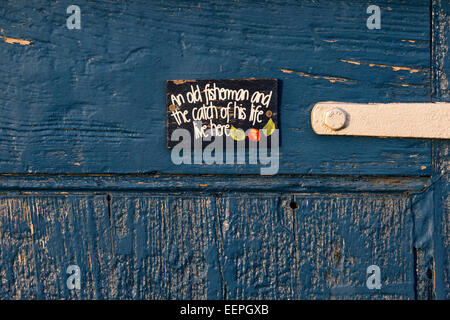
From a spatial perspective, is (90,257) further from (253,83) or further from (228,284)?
(253,83)

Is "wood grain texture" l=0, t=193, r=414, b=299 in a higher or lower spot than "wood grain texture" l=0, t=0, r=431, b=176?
lower

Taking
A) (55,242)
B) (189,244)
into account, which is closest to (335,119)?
(189,244)

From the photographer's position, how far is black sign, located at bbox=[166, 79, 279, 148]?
65cm

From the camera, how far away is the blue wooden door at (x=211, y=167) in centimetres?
65

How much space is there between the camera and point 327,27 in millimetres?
646

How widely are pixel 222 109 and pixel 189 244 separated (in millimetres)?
267

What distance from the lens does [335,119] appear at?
63cm

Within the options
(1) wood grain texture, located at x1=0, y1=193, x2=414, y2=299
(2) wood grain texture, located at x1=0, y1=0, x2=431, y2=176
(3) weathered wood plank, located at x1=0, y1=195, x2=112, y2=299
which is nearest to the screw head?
(2) wood grain texture, located at x1=0, y1=0, x2=431, y2=176

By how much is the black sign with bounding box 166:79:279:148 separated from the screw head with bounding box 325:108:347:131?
0.09 metres

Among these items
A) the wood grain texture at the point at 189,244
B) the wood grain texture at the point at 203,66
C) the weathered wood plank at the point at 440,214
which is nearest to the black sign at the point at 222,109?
the wood grain texture at the point at 203,66

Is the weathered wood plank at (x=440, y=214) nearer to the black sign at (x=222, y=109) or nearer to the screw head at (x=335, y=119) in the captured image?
the screw head at (x=335, y=119)

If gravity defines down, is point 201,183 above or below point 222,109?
below

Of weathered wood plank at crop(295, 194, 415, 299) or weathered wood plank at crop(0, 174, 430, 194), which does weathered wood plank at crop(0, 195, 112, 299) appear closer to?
weathered wood plank at crop(0, 174, 430, 194)

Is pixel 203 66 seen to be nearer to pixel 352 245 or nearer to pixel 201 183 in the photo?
pixel 201 183
